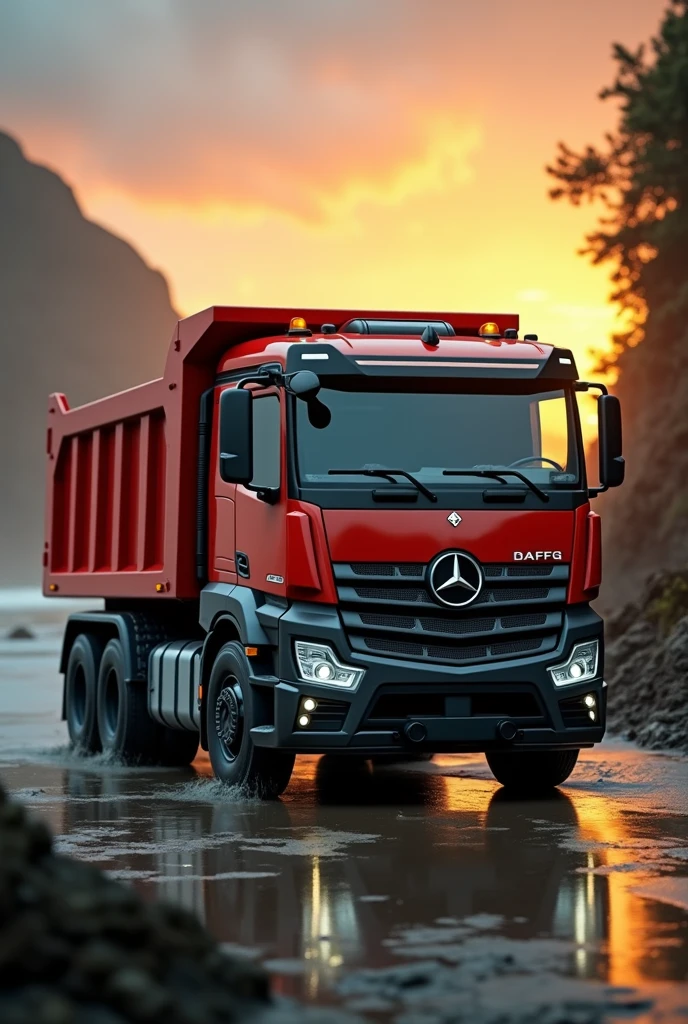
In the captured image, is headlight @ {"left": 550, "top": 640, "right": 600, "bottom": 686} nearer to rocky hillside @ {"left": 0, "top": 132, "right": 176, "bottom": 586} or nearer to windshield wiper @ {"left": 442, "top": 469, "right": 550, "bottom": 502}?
windshield wiper @ {"left": 442, "top": 469, "right": 550, "bottom": 502}

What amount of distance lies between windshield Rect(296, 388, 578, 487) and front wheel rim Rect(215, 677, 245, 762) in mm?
1725

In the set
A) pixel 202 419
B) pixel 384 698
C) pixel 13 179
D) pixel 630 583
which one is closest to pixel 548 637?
pixel 384 698

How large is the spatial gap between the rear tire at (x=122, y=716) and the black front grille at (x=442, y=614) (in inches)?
157

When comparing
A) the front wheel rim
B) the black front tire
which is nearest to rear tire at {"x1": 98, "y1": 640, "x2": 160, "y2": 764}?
the black front tire

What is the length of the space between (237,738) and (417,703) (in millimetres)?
1419

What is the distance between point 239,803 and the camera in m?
12.4

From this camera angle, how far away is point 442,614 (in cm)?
1198

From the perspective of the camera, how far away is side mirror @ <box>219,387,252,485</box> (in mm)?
11875

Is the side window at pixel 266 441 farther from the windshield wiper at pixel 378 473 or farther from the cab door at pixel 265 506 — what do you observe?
the windshield wiper at pixel 378 473

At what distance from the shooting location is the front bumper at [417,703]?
1180cm

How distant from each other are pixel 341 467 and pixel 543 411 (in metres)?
1.56

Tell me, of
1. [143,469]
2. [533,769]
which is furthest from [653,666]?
[143,469]

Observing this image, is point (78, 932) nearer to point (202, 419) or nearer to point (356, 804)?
point (356, 804)

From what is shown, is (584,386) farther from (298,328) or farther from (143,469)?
(143,469)
